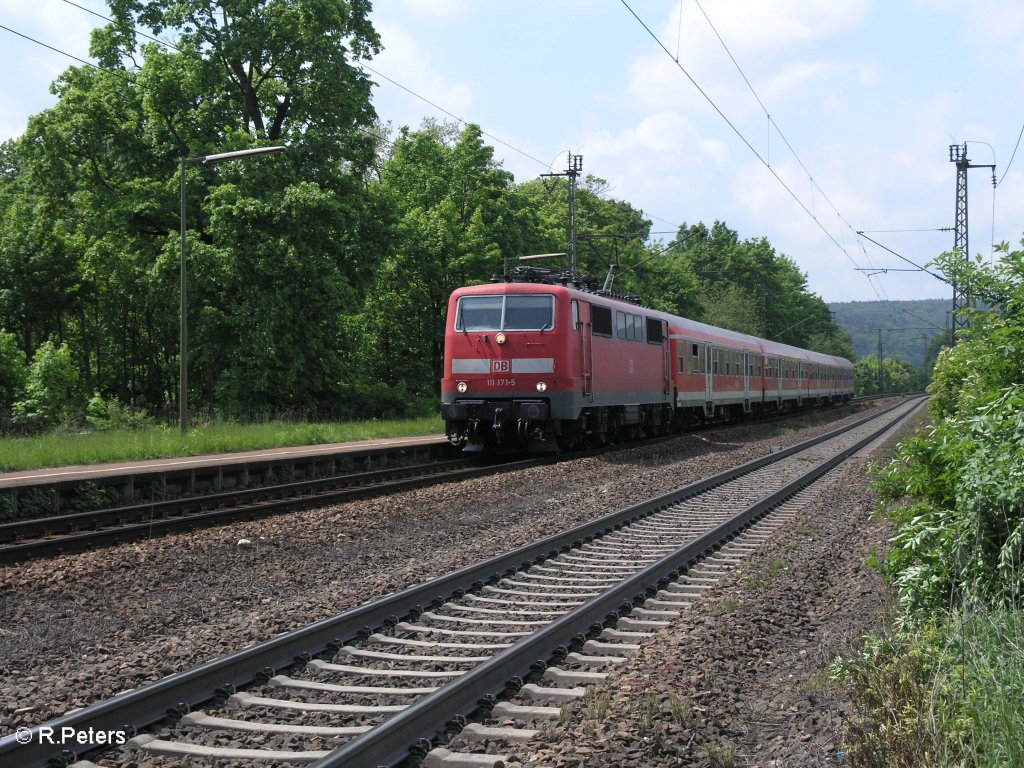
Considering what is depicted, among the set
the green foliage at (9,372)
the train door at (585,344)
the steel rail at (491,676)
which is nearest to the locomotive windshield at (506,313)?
the train door at (585,344)

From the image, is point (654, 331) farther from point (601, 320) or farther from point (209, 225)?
point (209, 225)

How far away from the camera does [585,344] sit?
2019cm

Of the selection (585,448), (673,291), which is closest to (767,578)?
(585,448)

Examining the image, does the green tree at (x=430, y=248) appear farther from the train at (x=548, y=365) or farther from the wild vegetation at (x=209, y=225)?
the train at (x=548, y=365)

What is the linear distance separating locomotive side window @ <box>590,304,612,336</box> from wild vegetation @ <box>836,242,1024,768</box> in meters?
13.5

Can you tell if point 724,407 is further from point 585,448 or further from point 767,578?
point 767,578

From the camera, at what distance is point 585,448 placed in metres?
23.5

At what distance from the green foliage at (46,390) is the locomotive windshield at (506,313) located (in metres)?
11.8

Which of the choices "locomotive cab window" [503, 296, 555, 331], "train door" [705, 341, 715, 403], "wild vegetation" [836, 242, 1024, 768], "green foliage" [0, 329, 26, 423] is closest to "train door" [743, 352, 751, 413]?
"train door" [705, 341, 715, 403]

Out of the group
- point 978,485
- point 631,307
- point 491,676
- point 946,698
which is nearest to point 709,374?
point 631,307

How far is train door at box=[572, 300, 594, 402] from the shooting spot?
65.2ft

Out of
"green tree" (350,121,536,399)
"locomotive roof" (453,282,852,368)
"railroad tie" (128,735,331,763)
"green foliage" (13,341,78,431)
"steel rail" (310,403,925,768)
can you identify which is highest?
"green tree" (350,121,536,399)

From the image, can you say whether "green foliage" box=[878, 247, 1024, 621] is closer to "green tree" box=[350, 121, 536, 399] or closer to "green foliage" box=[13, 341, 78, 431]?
"green foliage" box=[13, 341, 78, 431]

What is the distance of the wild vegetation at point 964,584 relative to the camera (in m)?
3.89
